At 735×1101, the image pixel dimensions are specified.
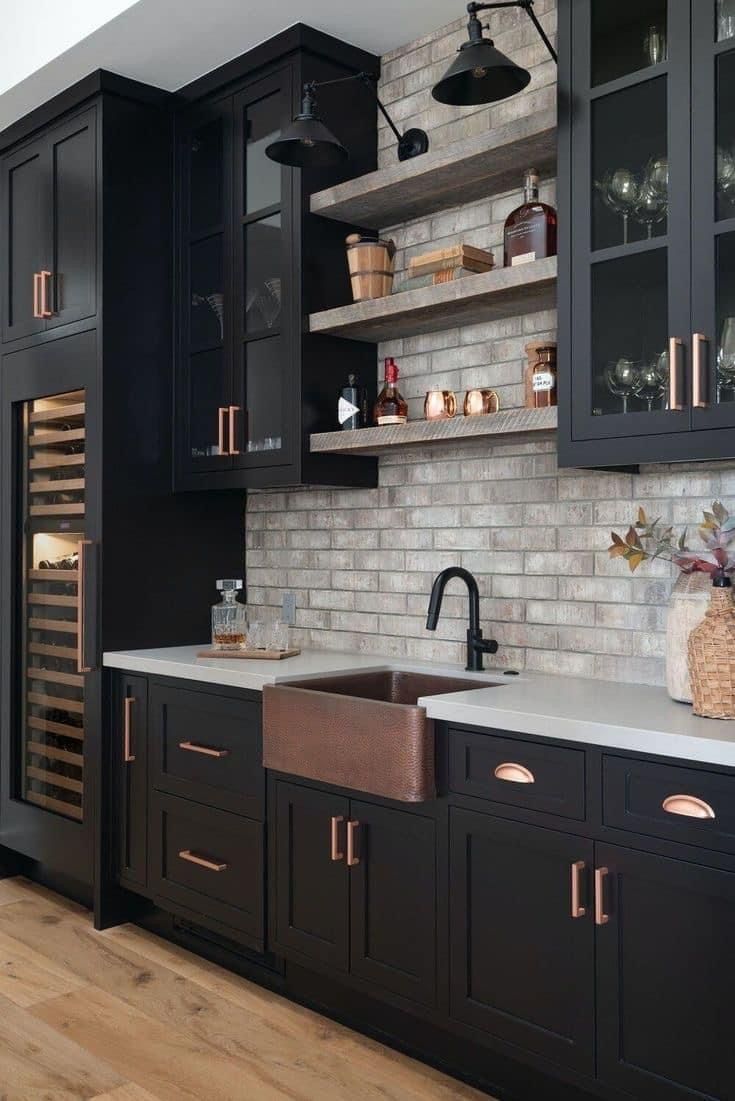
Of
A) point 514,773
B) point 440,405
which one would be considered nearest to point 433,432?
point 440,405

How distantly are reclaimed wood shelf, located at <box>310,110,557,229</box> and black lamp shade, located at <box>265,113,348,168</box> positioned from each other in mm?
221

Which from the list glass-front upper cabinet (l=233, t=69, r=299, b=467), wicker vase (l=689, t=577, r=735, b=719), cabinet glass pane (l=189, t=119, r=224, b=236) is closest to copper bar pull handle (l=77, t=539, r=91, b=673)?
glass-front upper cabinet (l=233, t=69, r=299, b=467)

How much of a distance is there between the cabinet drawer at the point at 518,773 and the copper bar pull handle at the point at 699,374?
0.75 m

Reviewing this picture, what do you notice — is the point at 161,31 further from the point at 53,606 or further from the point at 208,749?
the point at 208,749

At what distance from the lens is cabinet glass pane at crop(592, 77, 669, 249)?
2209 millimetres

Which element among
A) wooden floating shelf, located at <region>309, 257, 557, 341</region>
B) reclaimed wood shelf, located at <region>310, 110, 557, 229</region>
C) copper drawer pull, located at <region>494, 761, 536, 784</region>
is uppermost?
reclaimed wood shelf, located at <region>310, 110, 557, 229</region>

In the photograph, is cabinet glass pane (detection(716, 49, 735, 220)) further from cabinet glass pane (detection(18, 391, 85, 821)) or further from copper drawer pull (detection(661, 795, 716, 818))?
cabinet glass pane (detection(18, 391, 85, 821))

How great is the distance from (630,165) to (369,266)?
3.29ft

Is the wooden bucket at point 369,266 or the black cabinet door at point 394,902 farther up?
the wooden bucket at point 369,266

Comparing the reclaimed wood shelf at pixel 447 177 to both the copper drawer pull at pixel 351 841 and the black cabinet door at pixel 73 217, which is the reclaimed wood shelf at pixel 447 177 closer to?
the black cabinet door at pixel 73 217

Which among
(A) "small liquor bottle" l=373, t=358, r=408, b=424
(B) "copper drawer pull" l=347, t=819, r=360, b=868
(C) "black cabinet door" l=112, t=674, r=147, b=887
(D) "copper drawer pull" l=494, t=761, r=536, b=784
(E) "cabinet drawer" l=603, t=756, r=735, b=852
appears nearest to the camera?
(E) "cabinet drawer" l=603, t=756, r=735, b=852

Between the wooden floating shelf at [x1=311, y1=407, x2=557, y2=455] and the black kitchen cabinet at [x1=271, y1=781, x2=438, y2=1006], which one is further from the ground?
the wooden floating shelf at [x1=311, y1=407, x2=557, y2=455]

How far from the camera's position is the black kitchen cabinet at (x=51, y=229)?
346 cm

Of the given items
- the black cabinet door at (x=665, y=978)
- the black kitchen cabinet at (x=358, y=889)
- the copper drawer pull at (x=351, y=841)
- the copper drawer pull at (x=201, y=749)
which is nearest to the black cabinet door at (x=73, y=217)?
the copper drawer pull at (x=201, y=749)
